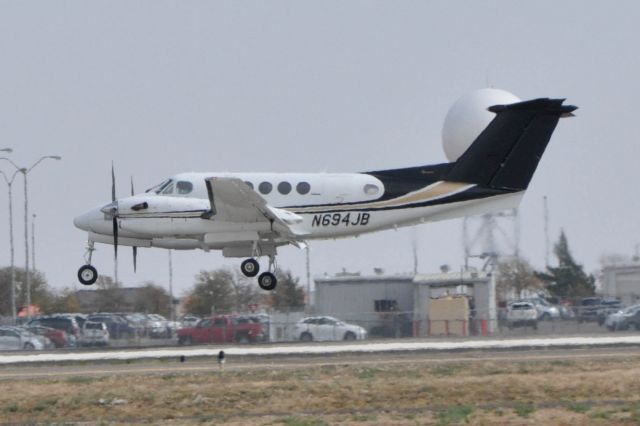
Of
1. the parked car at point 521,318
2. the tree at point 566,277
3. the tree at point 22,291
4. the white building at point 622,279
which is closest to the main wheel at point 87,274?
the parked car at point 521,318

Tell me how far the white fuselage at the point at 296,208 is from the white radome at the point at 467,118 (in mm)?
20085

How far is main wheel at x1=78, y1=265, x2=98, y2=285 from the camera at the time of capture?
49.0m

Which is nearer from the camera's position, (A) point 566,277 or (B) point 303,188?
(B) point 303,188

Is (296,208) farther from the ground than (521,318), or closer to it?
farther from the ground

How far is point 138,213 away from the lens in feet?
158

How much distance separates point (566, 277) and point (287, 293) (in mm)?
29039

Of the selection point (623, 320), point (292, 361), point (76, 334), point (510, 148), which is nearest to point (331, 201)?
point (292, 361)

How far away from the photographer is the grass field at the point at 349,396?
103ft

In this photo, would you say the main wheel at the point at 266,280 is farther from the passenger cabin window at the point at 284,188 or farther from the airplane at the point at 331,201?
the passenger cabin window at the point at 284,188

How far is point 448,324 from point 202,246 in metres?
18.6

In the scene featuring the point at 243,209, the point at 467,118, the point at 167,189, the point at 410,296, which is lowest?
the point at 410,296

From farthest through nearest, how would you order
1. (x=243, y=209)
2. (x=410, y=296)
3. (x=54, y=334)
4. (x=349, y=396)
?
(x=410, y=296)
(x=54, y=334)
(x=243, y=209)
(x=349, y=396)

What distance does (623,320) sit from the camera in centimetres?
6366

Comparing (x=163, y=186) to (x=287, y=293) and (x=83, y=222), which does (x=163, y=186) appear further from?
(x=287, y=293)
